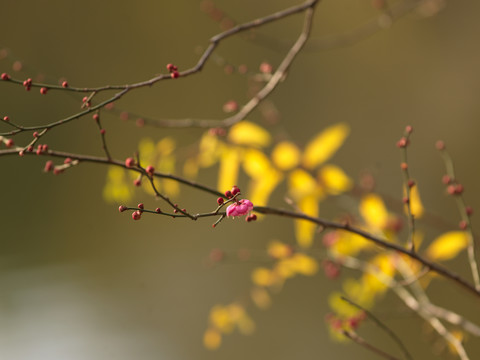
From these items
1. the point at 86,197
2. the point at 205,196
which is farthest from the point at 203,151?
the point at 86,197

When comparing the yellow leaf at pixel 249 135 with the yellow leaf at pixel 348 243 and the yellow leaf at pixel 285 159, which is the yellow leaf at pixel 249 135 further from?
the yellow leaf at pixel 348 243

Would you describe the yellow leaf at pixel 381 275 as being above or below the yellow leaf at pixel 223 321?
below

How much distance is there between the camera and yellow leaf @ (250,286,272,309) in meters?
1.23

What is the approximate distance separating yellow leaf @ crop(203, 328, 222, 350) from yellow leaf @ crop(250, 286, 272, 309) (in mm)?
119

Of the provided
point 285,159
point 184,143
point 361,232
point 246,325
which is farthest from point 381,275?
point 184,143

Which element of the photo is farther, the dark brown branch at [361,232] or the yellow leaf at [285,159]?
the yellow leaf at [285,159]

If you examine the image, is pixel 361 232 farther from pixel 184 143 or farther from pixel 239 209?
pixel 184 143

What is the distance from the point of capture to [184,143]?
1.35 m

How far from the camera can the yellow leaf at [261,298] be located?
1226 millimetres

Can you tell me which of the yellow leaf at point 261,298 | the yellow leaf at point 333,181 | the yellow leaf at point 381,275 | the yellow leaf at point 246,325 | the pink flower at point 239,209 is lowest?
the pink flower at point 239,209

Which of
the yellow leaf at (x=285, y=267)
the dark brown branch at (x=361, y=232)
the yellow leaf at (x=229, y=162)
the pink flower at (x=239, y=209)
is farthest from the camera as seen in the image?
the yellow leaf at (x=285, y=267)

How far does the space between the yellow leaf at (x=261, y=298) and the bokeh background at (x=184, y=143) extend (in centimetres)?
2

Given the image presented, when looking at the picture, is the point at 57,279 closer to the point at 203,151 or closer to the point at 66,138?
the point at 66,138

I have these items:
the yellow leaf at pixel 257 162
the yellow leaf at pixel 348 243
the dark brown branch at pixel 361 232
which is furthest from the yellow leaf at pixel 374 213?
the dark brown branch at pixel 361 232
